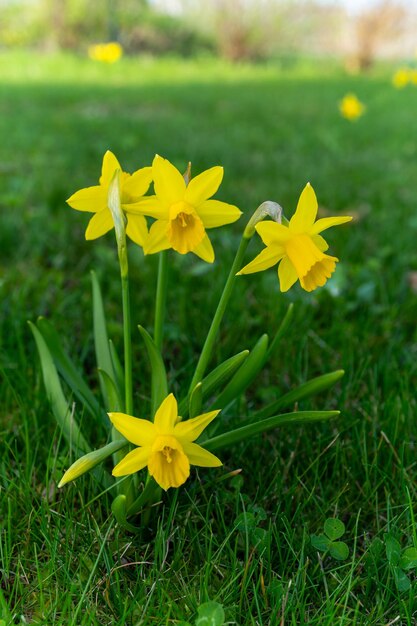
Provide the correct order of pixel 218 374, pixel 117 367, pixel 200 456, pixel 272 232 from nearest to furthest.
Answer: pixel 272 232 → pixel 200 456 → pixel 218 374 → pixel 117 367

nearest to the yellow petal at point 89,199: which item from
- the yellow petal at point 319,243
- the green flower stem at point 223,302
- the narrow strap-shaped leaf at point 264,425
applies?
the green flower stem at point 223,302

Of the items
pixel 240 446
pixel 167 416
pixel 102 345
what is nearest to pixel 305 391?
pixel 240 446

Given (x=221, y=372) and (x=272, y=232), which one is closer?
(x=272, y=232)

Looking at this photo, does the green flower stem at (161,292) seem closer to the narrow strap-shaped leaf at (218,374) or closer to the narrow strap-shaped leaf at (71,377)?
the narrow strap-shaped leaf at (218,374)

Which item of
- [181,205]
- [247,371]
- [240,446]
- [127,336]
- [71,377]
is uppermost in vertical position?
[181,205]

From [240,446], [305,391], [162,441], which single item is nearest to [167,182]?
[162,441]

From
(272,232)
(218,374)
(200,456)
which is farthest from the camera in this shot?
(218,374)

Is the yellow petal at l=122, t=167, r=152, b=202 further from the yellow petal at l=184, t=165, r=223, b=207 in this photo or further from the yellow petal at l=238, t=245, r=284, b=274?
the yellow petal at l=238, t=245, r=284, b=274

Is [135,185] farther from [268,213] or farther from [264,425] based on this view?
[264,425]

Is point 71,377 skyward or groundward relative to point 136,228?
groundward
